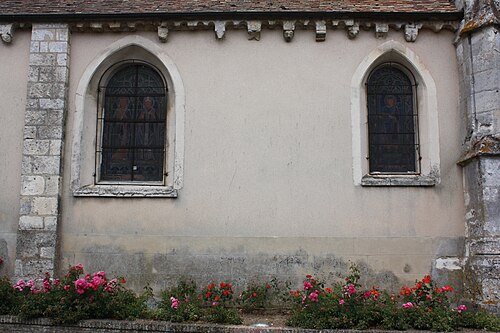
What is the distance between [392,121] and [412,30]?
1670 mm

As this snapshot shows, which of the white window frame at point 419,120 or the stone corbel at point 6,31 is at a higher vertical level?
the stone corbel at point 6,31

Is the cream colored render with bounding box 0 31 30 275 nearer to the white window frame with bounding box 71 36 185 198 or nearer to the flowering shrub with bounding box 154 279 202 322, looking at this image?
the white window frame with bounding box 71 36 185 198

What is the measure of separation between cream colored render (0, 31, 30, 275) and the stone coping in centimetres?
163

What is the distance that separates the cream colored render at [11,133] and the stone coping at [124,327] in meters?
1.63

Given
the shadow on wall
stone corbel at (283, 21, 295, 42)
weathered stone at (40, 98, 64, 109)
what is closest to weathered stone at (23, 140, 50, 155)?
weathered stone at (40, 98, 64, 109)

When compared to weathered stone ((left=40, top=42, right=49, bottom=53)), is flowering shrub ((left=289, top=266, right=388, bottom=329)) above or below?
below

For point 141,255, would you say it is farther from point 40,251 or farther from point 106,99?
point 106,99

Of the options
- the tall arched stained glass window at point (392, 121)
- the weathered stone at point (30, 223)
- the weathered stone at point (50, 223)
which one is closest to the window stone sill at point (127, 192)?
the weathered stone at point (50, 223)

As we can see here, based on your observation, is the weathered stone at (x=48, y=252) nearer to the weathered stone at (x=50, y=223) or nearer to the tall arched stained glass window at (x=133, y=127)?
the weathered stone at (x=50, y=223)

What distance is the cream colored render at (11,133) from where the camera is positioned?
8.45 meters

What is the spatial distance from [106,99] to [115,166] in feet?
4.30

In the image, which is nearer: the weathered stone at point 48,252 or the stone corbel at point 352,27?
the weathered stone at point 48,252

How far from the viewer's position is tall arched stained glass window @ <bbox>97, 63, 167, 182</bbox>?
350 inches

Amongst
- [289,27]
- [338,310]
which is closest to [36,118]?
[289,27]
